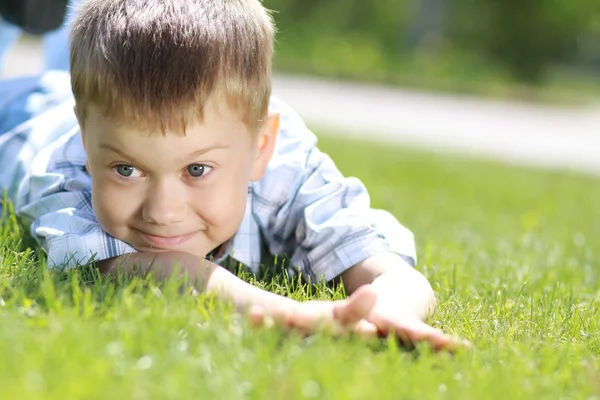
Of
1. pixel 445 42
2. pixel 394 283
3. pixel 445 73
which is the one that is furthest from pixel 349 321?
pixel 445 42

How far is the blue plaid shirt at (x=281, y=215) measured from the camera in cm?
266

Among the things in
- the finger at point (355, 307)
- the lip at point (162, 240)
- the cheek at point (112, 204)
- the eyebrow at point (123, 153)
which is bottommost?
the lip at point (162, 240)

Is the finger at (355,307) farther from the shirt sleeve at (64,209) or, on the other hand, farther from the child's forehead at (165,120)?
the shirt sleeve at (64,209)

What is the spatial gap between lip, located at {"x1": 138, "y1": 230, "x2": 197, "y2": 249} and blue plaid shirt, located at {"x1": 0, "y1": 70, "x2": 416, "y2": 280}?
67 millimetres

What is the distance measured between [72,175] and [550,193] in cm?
489

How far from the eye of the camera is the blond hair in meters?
2.38

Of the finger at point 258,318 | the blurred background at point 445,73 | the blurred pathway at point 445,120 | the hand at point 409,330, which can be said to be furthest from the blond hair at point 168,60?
the blurred pathway at point 445,120

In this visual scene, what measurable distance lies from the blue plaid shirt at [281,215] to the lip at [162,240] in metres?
0.07

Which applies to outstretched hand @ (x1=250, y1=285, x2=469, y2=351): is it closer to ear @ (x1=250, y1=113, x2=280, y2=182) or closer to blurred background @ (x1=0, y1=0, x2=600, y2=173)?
ear @ (x1=250, y1=113, x2=280, y2=182)

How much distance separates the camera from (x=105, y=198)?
2.51 meters

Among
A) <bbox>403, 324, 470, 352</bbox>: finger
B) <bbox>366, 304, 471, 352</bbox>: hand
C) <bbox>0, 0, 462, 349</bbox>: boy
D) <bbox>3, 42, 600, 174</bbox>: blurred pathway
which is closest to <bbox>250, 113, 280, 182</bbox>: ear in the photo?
<bbox>0, 0, 462, 349</bbox>: boy

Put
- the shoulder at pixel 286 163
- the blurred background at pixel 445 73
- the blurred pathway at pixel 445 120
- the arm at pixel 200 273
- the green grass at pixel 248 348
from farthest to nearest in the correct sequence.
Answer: the blurred background at pixel 445 73 < the blurred pathway at pixel 445 120 < the shoulder at pixel 286 163 < the arm at pixel 200 273 < the green grass at pixel 248 348

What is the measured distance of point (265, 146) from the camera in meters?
2.79

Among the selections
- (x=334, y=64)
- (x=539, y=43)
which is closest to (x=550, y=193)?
(x=334, y=64)
